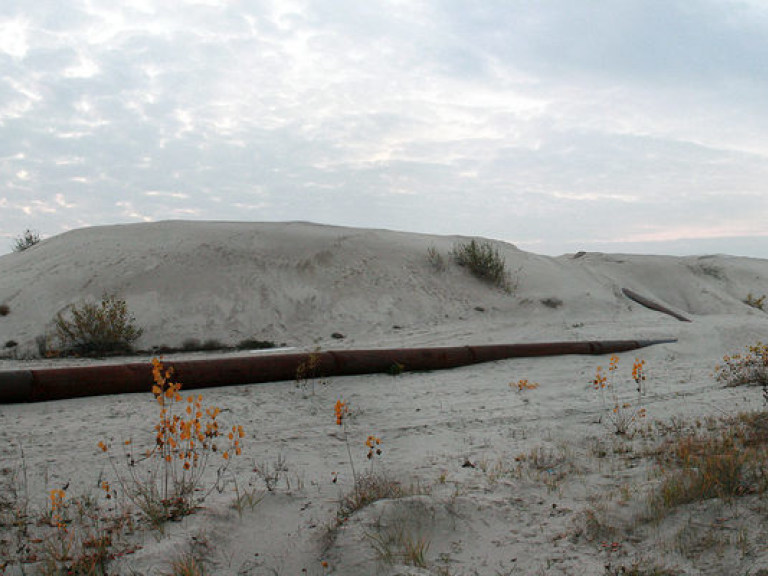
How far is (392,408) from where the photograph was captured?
613cm

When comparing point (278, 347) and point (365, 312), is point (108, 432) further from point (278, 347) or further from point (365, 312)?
point (365, 312)

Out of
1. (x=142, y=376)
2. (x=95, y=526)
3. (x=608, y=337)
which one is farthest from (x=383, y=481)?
(x=608, y=337)

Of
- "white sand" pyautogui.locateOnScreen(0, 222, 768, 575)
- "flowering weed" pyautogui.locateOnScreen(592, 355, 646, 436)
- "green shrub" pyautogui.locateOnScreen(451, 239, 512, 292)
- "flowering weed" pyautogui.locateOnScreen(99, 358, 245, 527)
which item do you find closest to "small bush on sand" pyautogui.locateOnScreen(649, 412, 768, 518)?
"white sand" pyautogui.locateOnScreen(0, 222, 768, 575)

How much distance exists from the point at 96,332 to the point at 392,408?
5902 mm

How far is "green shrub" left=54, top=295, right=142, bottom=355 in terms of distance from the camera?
948 cm

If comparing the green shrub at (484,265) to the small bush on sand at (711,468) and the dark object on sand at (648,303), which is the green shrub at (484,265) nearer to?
the dark object on sand at (648,303)

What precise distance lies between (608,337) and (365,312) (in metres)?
4.68

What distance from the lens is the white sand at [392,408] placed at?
2961mm

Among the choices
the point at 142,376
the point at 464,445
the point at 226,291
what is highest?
the point at 226,291

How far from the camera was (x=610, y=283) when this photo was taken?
1628cm

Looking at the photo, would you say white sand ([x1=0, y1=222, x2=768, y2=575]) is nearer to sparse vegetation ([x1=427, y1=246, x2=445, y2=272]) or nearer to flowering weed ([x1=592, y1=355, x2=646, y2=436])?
flowering weed ([x1=592, y1=355, x2=646, y2=436])

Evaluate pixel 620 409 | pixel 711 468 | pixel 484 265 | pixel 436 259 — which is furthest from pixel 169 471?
pixel 484 265

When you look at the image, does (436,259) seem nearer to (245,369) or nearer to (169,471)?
(245,369)

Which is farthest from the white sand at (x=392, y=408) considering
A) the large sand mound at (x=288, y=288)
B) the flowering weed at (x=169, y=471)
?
the flowering weed at (x=169, y=471)
